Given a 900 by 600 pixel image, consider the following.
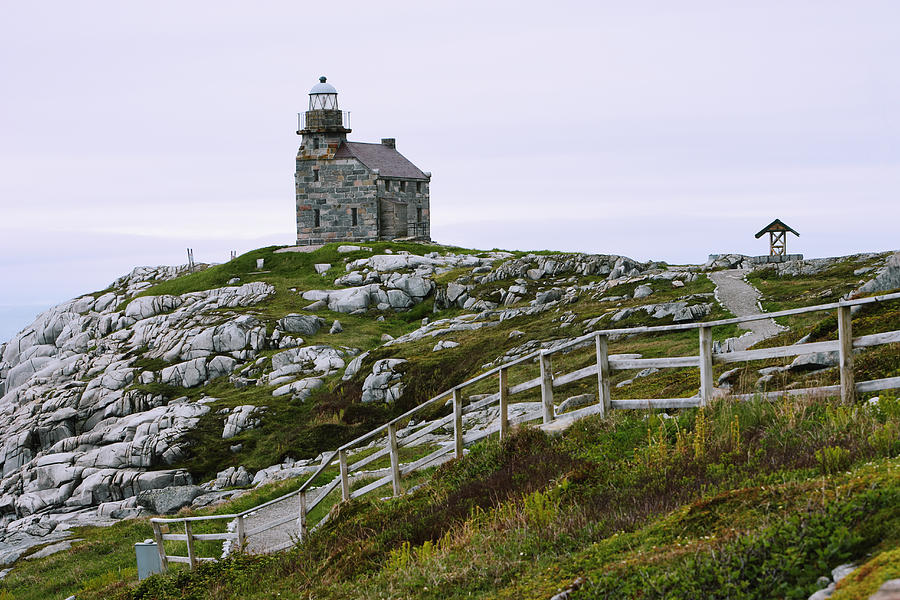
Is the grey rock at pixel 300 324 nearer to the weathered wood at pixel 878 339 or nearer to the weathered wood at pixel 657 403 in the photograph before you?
the weathered wood at pixel 657 403

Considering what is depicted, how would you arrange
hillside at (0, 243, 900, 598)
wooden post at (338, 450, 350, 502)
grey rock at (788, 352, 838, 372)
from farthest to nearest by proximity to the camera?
wooden post at (338, 450, 350, 502) < grey rock at (788, 352, 838, 372) < hillside at (0, 243, 900, 598)

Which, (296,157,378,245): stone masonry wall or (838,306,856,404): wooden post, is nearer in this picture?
(838,306,856,404): wooden post

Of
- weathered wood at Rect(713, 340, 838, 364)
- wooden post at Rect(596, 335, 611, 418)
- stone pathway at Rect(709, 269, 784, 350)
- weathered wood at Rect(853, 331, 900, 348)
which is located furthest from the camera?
stone pathway at Rect(709, 269, 784, 350)

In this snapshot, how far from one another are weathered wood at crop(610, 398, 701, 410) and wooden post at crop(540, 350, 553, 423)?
1031 millimetres

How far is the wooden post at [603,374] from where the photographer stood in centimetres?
1315

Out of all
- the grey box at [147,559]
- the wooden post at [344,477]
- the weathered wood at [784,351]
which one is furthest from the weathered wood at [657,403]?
the grey box at [147,559]

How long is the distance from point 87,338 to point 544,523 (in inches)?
2459

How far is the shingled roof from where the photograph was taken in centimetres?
7900

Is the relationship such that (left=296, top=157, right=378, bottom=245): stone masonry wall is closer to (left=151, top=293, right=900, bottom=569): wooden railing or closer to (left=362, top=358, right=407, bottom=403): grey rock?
(left=362, top=358, right=407, bottom=403): grey rock

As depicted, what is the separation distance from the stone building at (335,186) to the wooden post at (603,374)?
6533cm

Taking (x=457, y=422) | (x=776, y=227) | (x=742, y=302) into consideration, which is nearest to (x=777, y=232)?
(x=776, y=227)

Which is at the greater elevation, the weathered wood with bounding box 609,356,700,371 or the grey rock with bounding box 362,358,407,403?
the weathered wood with bounding box 609,356,700,371

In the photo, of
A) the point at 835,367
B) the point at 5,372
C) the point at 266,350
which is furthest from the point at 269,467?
the point at 5,372

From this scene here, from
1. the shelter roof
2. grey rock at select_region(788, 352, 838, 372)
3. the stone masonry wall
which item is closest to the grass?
grey rock at select_region(788, 352, 838, 372)
